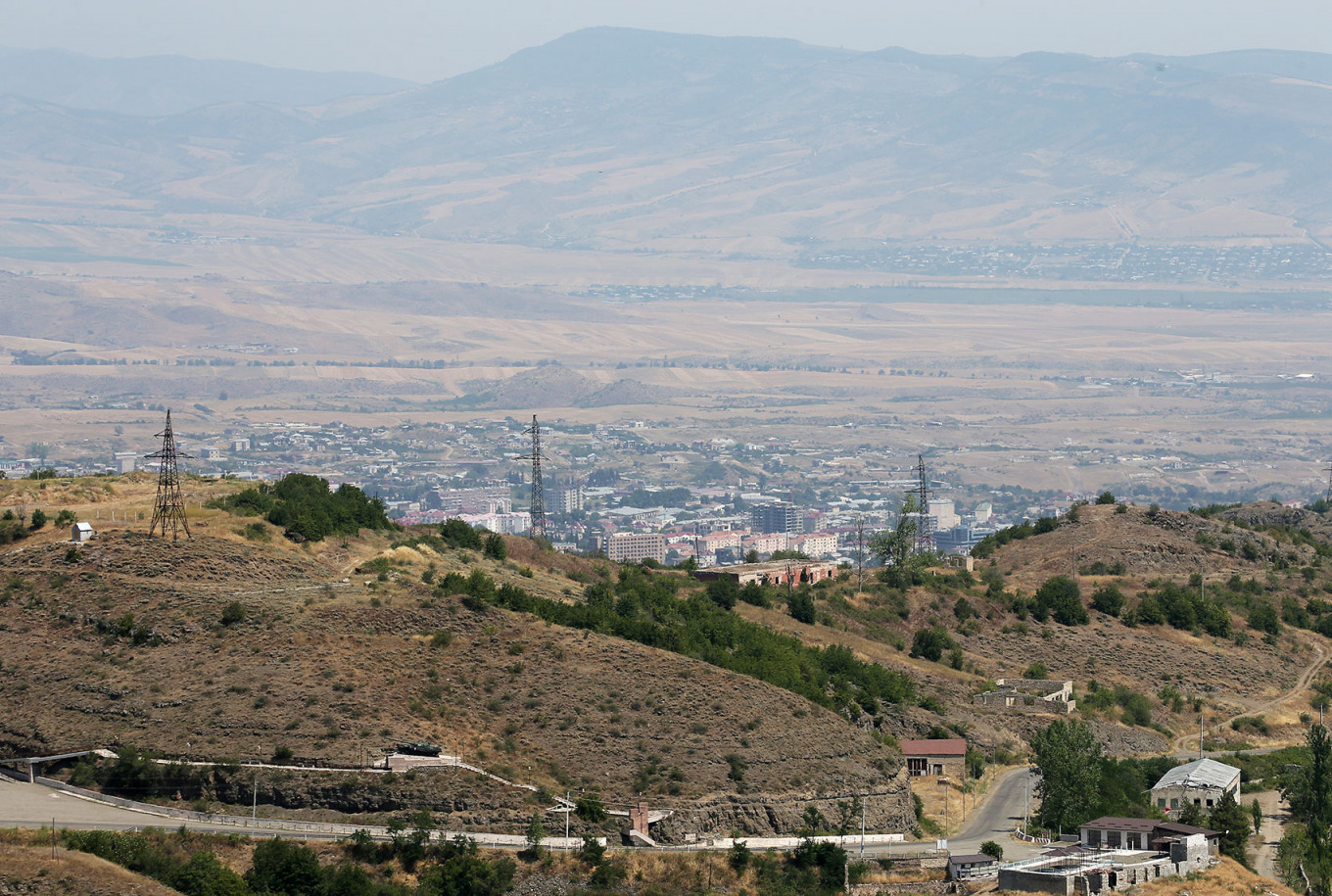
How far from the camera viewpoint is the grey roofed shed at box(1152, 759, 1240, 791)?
54.5 meters

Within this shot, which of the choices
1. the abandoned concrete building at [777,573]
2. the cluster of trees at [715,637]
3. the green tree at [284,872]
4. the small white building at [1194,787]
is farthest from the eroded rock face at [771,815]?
the abandoned concrete building at [777,573]

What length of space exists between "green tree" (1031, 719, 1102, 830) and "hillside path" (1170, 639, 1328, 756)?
14.7m

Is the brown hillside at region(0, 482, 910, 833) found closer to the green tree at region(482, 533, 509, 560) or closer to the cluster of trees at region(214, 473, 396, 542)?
the cluster of trees at region(214, 473, 396, 542)

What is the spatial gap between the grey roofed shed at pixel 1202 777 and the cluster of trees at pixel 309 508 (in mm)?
27081

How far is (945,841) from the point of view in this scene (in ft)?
152

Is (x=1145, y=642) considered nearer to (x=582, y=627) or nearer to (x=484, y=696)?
(x=582, y=627)

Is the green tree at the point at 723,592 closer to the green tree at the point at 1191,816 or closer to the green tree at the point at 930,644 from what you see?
the green tree at the point at 930,644

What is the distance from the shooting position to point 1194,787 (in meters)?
54.3

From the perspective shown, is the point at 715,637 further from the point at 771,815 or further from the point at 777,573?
the point at 777,573

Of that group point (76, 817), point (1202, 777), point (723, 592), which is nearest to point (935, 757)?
point (1202, 777)

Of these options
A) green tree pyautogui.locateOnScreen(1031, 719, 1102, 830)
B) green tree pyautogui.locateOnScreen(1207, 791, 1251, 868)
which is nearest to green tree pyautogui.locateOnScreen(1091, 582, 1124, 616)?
green tree pyautogui.locateOnScreen(1031, 719, 1102, 830)

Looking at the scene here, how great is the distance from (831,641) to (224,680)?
1160 inches

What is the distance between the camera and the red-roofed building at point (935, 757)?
5494 centimetres

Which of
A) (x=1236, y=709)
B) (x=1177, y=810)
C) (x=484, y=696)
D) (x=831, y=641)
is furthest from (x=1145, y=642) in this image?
(x=484, y=696)
